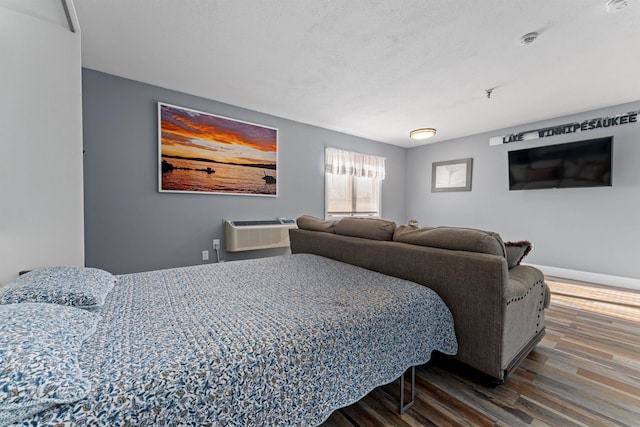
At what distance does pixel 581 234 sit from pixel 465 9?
3.92 meters

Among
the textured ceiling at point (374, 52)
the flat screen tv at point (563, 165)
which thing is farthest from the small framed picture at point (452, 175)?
the textured ceiling at point (374, 52)

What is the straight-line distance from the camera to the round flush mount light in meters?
1.82

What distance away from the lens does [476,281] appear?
58.0 inches

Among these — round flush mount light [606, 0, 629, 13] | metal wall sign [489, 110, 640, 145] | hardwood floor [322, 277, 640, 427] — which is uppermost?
round flush mount light [606, 0, 629, 13]

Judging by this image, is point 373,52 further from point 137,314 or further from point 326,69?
point 137,314

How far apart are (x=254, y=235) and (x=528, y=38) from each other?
3.49m

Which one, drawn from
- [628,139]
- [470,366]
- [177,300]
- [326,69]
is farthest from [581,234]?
[177,300]

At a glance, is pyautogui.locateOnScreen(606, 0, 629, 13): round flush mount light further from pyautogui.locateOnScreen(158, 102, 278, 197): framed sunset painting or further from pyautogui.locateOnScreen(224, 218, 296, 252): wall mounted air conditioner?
pyautogui.locateOnScreen(224, 218, 296, 252): wall mounted air conditioner

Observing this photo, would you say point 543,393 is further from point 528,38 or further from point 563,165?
point 563,165

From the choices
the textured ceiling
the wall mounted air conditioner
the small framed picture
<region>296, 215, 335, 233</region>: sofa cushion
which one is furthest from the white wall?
the small framed picture

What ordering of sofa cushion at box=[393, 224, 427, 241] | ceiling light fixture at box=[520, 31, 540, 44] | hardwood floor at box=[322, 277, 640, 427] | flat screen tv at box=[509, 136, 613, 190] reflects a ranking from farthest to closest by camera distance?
flat screen tv at box=[509, 136, 613, 190] < ceiling light fixture at box=[520, 31, 540, 44] < sofa cushion at box=[393, 224, 427, 241] < hardwood floor at box=[322, 277, 640, 427]

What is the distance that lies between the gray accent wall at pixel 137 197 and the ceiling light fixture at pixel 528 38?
309 centimetres

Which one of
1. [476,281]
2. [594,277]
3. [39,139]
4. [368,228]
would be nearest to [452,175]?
[594,277]

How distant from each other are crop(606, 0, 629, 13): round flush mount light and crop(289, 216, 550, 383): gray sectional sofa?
177 cm
